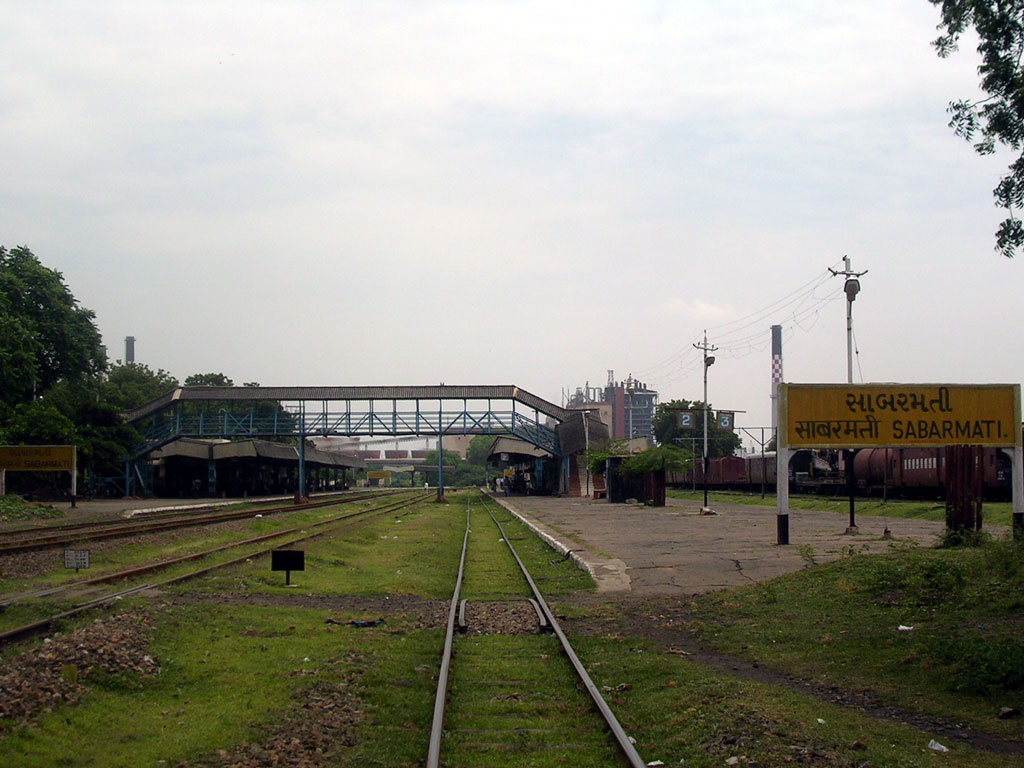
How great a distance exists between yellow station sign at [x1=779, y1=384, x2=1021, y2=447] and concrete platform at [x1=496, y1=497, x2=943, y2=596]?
2247mm

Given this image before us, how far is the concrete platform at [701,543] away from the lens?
1655 cm

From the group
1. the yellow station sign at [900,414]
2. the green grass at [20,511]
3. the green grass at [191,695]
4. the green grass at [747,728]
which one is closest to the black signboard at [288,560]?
the green grass at [191,695]

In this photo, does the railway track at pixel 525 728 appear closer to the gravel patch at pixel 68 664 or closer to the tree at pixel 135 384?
the gravel patch at pixel 68 664

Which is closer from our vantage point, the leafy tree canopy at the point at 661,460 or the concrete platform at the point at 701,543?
the concrete platform at the point at 701,543

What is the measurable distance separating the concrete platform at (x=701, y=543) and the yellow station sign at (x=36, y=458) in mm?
21278

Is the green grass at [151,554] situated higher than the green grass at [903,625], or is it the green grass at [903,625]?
the green grass at [903,625]

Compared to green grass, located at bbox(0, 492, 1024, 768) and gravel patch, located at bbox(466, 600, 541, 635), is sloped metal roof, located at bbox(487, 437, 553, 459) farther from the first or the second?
green grass, located at bbox(0, 492, 1024, 768)

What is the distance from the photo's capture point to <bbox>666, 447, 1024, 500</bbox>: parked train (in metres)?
35.6

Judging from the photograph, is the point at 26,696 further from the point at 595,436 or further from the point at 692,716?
the point at 595,436

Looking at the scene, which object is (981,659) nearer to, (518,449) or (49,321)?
(49,321)

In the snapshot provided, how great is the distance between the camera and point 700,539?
24.3 meters

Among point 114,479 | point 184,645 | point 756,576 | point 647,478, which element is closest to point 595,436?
point 647,478

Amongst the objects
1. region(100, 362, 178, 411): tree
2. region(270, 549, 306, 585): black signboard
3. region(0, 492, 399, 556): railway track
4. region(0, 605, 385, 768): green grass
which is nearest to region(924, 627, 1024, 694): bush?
region(0, 605, 385, 768): green grass

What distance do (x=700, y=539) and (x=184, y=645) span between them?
16.8 m
